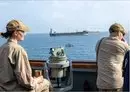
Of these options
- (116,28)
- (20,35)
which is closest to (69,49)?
(116,28)

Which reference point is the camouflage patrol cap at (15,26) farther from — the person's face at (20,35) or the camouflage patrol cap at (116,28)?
the camouflage patrol cap at (116,28)

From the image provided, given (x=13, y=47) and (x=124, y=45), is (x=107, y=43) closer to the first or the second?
(x=124, y=45)

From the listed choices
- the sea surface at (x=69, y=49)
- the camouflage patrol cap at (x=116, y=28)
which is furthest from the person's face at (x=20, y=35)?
the camouflage patrol cap at (x=116, y=28)

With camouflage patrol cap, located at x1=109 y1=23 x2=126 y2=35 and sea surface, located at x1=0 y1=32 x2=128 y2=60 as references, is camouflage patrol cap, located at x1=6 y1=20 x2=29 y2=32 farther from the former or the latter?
camouflage patrol cap, located at x1=109 y1=23 x2=126 y2=35

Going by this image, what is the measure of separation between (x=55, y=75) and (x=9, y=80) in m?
1.78

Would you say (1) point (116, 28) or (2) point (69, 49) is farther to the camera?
(2) point (69, 49)

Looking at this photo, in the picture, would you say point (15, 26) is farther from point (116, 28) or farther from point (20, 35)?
point (116, 28)

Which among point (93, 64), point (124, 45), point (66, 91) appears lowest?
point (66, 91)

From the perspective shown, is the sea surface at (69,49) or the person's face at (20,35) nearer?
the person's face at (20,35)

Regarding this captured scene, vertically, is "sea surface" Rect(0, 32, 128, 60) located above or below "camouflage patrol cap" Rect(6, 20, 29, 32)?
below

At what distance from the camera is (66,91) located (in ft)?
18.5

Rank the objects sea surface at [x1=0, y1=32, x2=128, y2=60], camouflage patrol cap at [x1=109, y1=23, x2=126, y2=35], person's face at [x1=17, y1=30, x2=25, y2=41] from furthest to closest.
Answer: sea surface at [x1=0, y1=32, x2=128, y2=60], camouflage patrol cap at [x1=109, y1=23, x2=126, y2=35], person's face at [x1=17, y1=30, x2=25, y2=41]

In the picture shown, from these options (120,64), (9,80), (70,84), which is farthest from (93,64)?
(9,80)

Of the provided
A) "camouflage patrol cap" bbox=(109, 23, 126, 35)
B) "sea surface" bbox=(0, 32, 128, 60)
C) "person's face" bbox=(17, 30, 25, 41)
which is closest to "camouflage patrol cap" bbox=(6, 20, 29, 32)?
"person's face" bbox=(17, 30, 25, 41)
